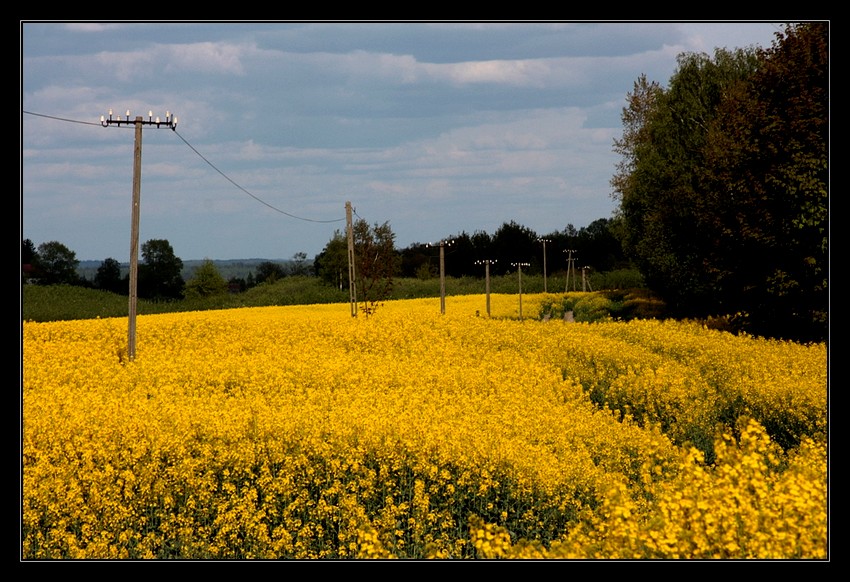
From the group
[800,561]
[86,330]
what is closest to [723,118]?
[86,330]

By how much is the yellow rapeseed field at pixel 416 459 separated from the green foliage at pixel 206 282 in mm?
54297

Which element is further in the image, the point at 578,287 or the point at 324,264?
the point at 578,287

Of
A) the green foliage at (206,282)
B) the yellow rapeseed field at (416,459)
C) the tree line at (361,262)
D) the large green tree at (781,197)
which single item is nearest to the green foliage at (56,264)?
the tree line at (361,262)

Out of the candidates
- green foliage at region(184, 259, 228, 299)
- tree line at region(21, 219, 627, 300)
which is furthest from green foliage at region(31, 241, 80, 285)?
green foliage at region(184, 259, 228, 299)

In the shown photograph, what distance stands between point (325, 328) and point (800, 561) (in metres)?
22.6

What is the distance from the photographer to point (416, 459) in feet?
41.4

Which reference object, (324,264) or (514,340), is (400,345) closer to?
(514,340)

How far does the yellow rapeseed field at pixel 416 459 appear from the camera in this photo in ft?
27.6

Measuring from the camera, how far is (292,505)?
10945 millimetres

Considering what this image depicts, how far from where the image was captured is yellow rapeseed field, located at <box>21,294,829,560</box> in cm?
840

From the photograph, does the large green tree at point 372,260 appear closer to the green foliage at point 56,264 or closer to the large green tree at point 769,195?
the large green tree at point 769,195

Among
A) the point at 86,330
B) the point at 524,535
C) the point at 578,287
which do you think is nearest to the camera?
the point at 524,535

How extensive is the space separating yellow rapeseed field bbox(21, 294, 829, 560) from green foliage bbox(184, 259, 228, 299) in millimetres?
54297

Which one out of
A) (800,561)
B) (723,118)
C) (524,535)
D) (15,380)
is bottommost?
(524,535)
